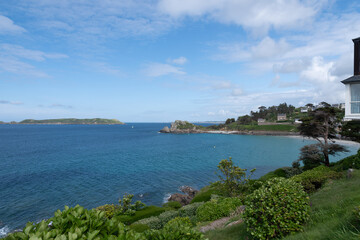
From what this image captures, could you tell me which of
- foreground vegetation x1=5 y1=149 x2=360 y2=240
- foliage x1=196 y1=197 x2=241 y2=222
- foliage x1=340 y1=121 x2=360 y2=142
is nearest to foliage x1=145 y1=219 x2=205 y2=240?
foreground vegetation x1=5 y1=149 x2=360 y2=240

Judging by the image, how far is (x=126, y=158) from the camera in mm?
53750

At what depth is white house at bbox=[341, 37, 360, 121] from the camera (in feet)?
49.1

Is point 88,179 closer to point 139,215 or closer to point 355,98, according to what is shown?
point 139,215

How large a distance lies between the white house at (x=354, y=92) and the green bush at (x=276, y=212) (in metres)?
12.7

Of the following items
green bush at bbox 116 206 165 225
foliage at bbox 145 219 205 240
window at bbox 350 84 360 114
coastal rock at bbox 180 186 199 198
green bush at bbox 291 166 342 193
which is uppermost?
window at bbox 350 84 360 114

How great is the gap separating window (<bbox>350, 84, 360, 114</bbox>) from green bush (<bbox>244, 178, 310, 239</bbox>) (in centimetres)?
1280

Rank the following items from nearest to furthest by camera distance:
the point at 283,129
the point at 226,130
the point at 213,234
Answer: the point at 213,234 → the point at 283,129 → the point at 226,130

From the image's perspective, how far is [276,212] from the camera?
21.0 ft

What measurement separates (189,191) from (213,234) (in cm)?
2040

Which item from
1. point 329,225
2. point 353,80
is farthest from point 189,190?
point 329,225

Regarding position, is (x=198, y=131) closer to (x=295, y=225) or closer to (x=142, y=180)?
(x=142, y=180)

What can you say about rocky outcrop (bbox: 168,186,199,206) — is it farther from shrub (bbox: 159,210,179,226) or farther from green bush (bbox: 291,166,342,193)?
green bush (bbox: 291,166,342,193)

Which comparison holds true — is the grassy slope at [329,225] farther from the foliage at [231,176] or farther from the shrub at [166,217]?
the foliage at [231,176]

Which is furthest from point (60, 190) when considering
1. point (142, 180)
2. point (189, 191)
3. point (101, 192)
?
point (189, 191)
